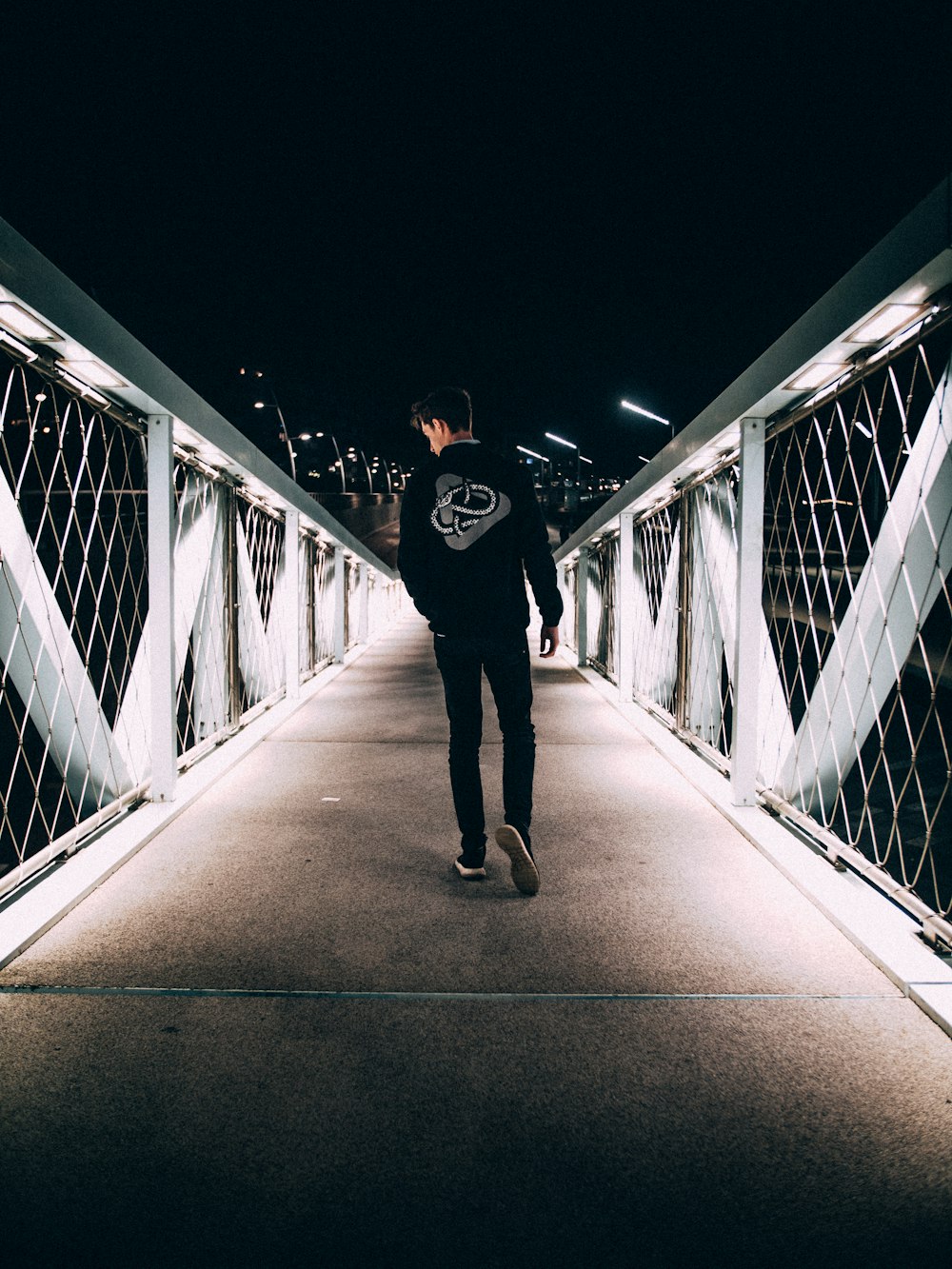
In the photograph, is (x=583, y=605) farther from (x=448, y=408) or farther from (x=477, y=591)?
(x=477, y=591)

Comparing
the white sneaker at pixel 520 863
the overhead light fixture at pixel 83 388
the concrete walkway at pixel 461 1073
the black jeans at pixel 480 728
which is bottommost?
the concrete walkway at pixel 461 1073

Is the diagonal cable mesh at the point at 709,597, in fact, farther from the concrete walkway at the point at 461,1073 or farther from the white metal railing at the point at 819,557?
the concrete walkway at the point at 461,1073

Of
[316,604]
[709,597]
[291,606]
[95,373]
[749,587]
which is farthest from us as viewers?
[316,604]

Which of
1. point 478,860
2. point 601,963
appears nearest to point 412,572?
point 478,860

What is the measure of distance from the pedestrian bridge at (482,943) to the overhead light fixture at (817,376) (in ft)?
0.04

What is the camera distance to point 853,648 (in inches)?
98.0

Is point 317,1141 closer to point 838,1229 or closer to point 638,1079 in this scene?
point 638,1079

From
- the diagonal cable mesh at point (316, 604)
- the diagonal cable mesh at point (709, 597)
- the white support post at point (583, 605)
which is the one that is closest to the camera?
the diagonal cable mesh at point (709, 597)

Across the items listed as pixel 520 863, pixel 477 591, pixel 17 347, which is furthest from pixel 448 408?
pixel 520 863

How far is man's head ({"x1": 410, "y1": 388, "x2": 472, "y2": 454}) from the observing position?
2.61m

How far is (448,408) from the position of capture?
8.54 ft

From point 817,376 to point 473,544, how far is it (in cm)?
115

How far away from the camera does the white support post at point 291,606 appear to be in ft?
19.0

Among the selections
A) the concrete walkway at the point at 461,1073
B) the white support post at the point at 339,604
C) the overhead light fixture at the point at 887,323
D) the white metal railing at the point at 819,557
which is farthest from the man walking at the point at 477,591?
the white support post at the point at 339,604
